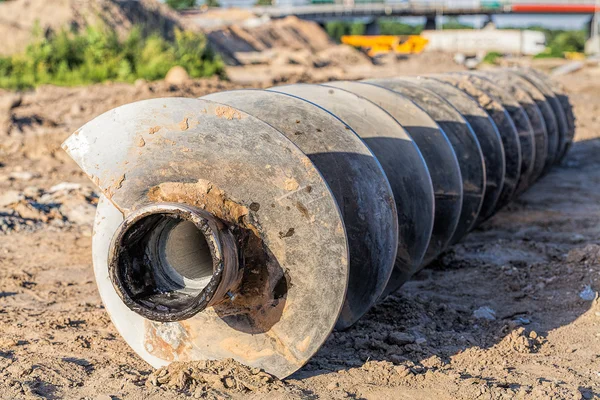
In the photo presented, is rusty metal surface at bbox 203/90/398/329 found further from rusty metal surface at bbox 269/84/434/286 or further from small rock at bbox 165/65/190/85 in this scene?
small rock at bbox 165/65/190/85

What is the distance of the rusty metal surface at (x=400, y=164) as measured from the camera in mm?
3986

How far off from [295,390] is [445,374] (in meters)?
0.72

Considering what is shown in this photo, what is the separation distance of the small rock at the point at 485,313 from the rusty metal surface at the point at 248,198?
63.3 inches

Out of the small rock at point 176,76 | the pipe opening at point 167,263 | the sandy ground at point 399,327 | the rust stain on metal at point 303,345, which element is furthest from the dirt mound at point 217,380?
the small rock at point 176,76

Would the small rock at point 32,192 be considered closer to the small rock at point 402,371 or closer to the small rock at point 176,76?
the small rock at point 402,371

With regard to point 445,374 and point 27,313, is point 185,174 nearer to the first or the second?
point 445,374

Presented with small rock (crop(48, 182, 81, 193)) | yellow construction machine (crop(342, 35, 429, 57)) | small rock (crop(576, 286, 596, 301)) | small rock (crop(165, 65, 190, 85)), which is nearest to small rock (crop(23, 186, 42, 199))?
small rock (crop(48, 182, 81, 193))

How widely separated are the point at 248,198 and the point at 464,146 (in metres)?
2.62

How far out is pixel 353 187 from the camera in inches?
134

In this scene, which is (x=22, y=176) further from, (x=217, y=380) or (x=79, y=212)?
(x=217, y=380)

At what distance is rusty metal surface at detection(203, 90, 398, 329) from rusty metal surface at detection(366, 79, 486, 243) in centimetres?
182

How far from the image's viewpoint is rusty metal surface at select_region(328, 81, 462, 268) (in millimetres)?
4641

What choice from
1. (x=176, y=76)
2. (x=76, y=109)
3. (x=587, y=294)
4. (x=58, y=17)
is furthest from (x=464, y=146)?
(x=58, y=17)

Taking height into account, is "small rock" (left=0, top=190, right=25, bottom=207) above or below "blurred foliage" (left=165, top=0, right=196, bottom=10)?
above
